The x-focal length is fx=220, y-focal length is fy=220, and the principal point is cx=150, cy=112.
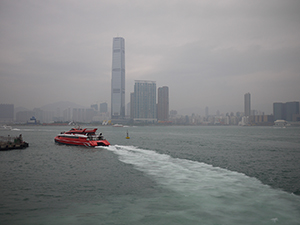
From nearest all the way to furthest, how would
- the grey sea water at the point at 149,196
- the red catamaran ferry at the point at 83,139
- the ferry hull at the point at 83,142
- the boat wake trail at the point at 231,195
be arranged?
1. the grey sea water at the point at 149,196
2. the boat wake trail at the point at 231,195
3. the ferry hull at the point at 83,142
4. the red catamaran ferry at the point at 83,139

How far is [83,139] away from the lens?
50281 millimetres

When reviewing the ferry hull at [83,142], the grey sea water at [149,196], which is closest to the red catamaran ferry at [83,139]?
the ferry hull at [83,142]

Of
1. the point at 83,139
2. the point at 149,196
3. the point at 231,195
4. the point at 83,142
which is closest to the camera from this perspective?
the point at 149,196

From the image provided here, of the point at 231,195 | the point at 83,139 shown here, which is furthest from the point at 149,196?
the point at 83,139

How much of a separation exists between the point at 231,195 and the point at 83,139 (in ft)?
132

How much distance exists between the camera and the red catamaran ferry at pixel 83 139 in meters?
48.6

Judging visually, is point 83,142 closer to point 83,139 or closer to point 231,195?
point 83,139

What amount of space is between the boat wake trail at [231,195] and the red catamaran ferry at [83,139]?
87.7ft

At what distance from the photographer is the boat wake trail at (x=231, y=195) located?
491 inches

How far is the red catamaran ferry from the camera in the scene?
159ft

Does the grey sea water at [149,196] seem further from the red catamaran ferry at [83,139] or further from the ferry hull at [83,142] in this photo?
the red catamaran ferry at [83,139]

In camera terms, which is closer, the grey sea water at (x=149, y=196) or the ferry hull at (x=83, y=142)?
the grey sea water at (x=149, y=196)

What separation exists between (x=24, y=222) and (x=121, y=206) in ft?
17.5

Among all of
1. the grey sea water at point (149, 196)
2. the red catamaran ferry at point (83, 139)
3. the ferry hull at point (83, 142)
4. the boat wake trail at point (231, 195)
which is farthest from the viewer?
the red catamaran ferry at point (83, 139)
